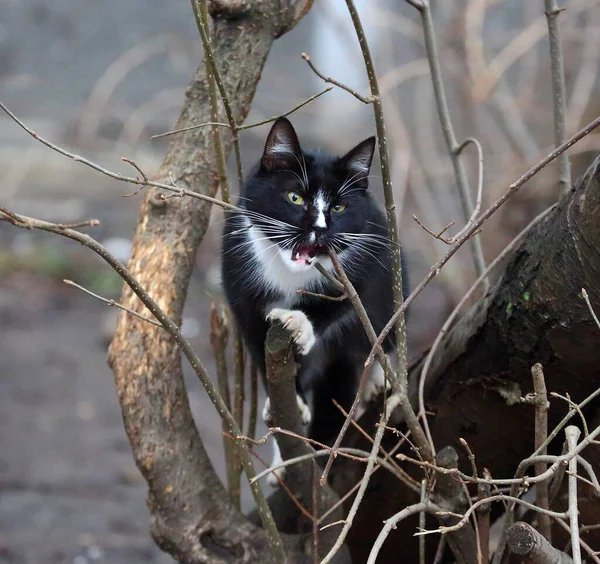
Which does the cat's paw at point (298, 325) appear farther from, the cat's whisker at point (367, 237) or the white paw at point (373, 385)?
the white paw at point (373, 385)

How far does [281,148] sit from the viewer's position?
165cm

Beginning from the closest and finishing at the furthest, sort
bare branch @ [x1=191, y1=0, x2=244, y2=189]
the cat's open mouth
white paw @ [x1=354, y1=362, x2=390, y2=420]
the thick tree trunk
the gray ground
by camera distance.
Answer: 1. the thick tree trunk
2. bare branch @ [x1=191, y1=0, x2=244, y2=189]
3. the cat's open mouth
4. white paw @ [x1=354, y1=362, x2=390, y2=420]
5. the gray ground

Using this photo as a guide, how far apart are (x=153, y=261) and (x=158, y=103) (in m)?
3.87

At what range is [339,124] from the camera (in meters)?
5.03

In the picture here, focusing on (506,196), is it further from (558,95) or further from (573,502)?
(558,95)

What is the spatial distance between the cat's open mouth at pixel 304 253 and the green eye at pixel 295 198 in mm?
123

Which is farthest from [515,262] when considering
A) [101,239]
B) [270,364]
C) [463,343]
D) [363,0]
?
[101,239]

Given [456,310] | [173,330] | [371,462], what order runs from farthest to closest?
[456,310], [173,330], [371,462]

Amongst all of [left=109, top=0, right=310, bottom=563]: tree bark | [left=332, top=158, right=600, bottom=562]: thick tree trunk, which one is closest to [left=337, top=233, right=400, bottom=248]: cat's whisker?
[left=332, top=158, right=600, bottom=562]: thick tree trunk

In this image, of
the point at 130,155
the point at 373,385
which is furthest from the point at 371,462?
the point at 130,155

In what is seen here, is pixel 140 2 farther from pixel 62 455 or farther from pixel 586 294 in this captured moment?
pixel 586 294

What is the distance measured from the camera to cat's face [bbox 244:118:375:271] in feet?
5.07

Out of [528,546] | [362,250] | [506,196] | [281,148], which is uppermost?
[281,148]

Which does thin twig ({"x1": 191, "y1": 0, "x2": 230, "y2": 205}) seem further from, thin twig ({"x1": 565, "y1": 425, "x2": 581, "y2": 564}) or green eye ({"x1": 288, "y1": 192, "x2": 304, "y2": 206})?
thin twig ({"x1": 565, "y1": 425, "x2": 581, "y2": 564})
